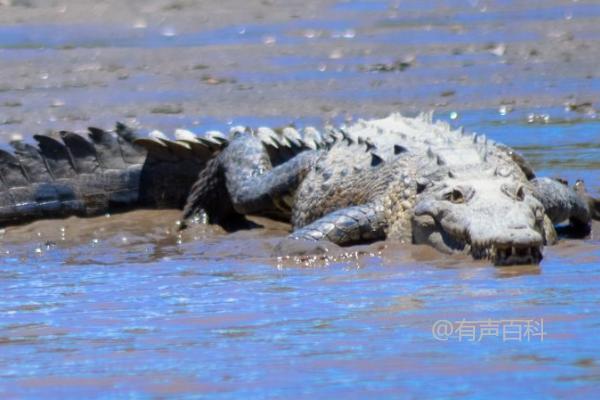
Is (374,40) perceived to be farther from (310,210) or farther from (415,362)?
(415,362)

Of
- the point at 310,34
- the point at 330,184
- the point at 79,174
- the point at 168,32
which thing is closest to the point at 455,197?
the point at 330,184

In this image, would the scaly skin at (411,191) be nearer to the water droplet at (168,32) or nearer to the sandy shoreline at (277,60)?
the sandy shoreline at (277,60)

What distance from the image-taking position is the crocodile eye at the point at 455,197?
277 inches

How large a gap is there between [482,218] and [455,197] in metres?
0.36

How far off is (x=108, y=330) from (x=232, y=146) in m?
3.43

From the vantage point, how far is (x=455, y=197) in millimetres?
→ 7066

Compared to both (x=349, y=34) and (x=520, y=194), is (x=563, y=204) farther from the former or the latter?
(x=349, y=34)

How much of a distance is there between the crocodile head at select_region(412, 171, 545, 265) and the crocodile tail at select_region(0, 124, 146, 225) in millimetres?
2397

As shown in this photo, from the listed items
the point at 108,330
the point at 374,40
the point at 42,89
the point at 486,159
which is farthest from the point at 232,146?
the point at 374,40

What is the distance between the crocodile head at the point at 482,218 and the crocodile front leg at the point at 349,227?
0.27m

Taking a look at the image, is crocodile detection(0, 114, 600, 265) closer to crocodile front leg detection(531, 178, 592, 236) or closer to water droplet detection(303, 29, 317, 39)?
crocodile front leg detection(531, 178, 592, 236)

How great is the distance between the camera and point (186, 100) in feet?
43.8

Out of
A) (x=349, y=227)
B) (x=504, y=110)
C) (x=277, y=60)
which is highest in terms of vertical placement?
(x=277, y=60)

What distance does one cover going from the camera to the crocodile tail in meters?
9.10
